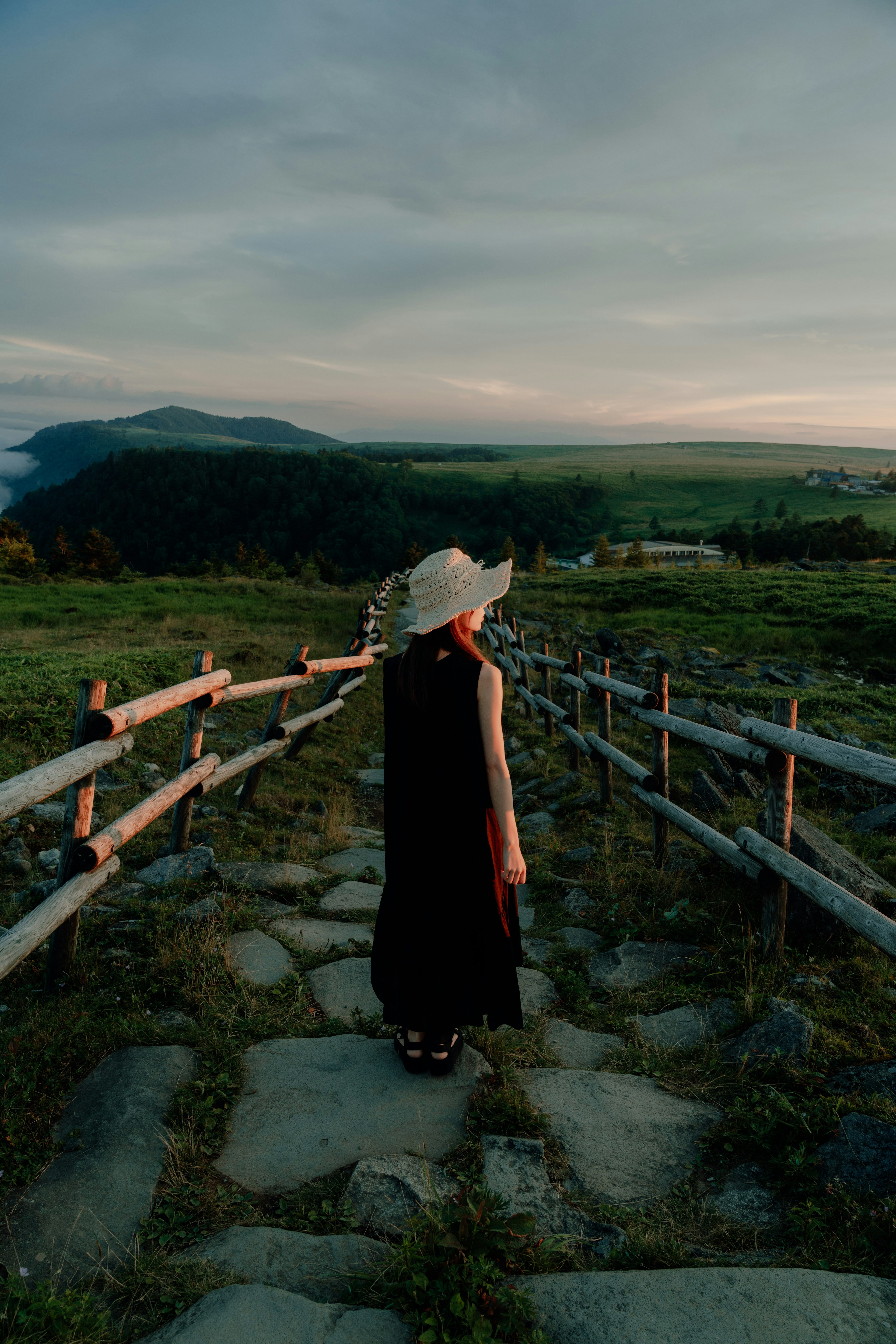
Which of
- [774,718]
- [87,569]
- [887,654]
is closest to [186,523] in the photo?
[87,569]

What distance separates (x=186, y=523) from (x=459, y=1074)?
538ft

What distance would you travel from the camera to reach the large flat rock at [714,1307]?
195 centimetres

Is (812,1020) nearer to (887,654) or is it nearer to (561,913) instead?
(561,913)

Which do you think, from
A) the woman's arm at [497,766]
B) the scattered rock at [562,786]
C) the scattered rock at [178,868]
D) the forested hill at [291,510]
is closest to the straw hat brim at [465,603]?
the woman's arm at [497,766]

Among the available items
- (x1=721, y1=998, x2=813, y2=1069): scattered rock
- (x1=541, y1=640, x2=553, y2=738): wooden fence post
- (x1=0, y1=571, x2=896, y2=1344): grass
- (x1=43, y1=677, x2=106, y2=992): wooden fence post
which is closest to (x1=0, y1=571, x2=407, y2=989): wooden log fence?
(x1=43, y1=677, x2=106, y2=992): wooden fence post

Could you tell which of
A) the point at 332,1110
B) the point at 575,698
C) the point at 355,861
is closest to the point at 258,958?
the point at 332,1110

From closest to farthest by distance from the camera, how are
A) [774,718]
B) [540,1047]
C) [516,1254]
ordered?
[516,1254]
[540,1047]
[774,718]

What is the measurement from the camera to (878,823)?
22.8 ft

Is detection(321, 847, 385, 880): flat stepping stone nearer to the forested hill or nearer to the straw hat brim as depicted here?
the straw hat brim

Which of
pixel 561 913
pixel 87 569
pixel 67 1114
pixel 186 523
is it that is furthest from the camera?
pixel 186 523

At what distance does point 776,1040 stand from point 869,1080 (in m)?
0.40

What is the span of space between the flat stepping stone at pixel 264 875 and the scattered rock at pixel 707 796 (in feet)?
12.4

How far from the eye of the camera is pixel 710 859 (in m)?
5.50

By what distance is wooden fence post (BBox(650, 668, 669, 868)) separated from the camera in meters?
5.70
